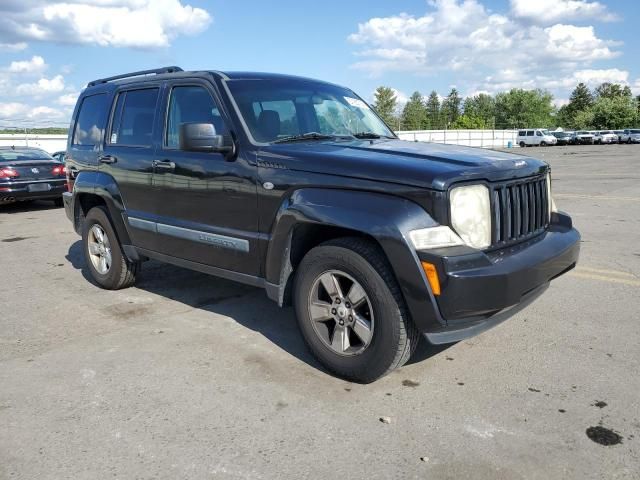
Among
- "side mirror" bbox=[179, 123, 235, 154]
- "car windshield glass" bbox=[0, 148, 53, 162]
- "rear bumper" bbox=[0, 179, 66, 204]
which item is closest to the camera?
"side mirror" bbox=[179, 123, 235, 154]

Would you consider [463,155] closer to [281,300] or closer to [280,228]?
[280,228]

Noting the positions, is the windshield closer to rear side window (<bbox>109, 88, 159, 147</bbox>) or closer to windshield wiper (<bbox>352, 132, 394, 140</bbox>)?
windshield wiper (<bbox>352, 132, 394, 140</bbox>)

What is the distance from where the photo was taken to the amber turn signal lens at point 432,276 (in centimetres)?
290

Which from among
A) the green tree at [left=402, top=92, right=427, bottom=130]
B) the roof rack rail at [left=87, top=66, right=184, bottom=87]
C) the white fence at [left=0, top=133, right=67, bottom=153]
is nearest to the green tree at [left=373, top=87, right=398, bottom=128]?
the green tree at [left=402, top=92, right=427, bottom=130]

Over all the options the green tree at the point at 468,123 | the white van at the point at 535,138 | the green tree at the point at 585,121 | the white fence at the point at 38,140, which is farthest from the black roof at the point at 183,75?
the green tree at the point at 468,123

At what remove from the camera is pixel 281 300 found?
3738 millimetres

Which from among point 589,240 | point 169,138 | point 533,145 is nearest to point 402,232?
point 169,138

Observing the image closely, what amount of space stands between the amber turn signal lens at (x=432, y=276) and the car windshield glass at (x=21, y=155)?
1171 cm

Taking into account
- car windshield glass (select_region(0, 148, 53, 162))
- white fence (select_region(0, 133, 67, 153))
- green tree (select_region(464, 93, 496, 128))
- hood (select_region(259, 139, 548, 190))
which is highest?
green tree (select_region(464, 93, 496, 128))

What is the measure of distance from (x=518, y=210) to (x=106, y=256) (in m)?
4.05

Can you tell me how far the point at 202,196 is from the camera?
4.22 meters

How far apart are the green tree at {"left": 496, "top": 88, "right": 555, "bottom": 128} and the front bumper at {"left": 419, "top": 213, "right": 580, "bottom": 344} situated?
11534cm

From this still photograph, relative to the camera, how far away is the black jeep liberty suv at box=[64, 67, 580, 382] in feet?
9.80

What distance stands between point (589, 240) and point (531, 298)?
14.6 ft
